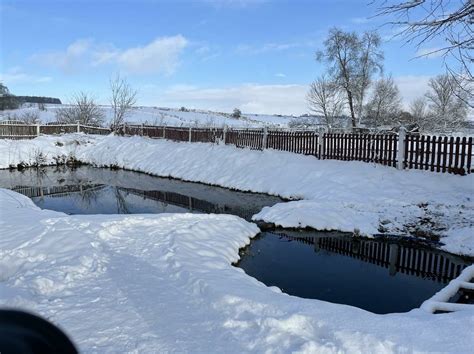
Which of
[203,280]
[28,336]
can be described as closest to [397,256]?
[203,280]

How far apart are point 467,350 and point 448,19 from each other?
5117 mm

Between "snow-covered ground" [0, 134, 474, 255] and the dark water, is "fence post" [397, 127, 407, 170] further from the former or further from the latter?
the dark water

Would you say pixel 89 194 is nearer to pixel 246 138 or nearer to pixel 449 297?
pixel 246 138

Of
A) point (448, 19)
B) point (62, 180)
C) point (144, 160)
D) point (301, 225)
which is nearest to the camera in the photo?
point (448, 19)

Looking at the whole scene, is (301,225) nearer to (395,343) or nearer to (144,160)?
(395,343)

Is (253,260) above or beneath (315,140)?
beneath

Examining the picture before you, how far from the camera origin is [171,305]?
484 cm

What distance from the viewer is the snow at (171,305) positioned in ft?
12.9

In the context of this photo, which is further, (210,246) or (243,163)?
(243,163)

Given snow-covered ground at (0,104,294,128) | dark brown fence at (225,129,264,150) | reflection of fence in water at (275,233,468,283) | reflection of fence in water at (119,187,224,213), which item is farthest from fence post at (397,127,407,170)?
snow-covered ground at (0,104,294,128)

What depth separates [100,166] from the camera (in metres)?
26.5

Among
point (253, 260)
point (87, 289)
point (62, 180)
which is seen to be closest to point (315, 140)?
point (253, 260)

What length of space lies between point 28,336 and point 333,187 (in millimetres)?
11990

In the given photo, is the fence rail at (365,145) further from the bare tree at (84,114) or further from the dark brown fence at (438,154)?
the bare tree at (84,114)
